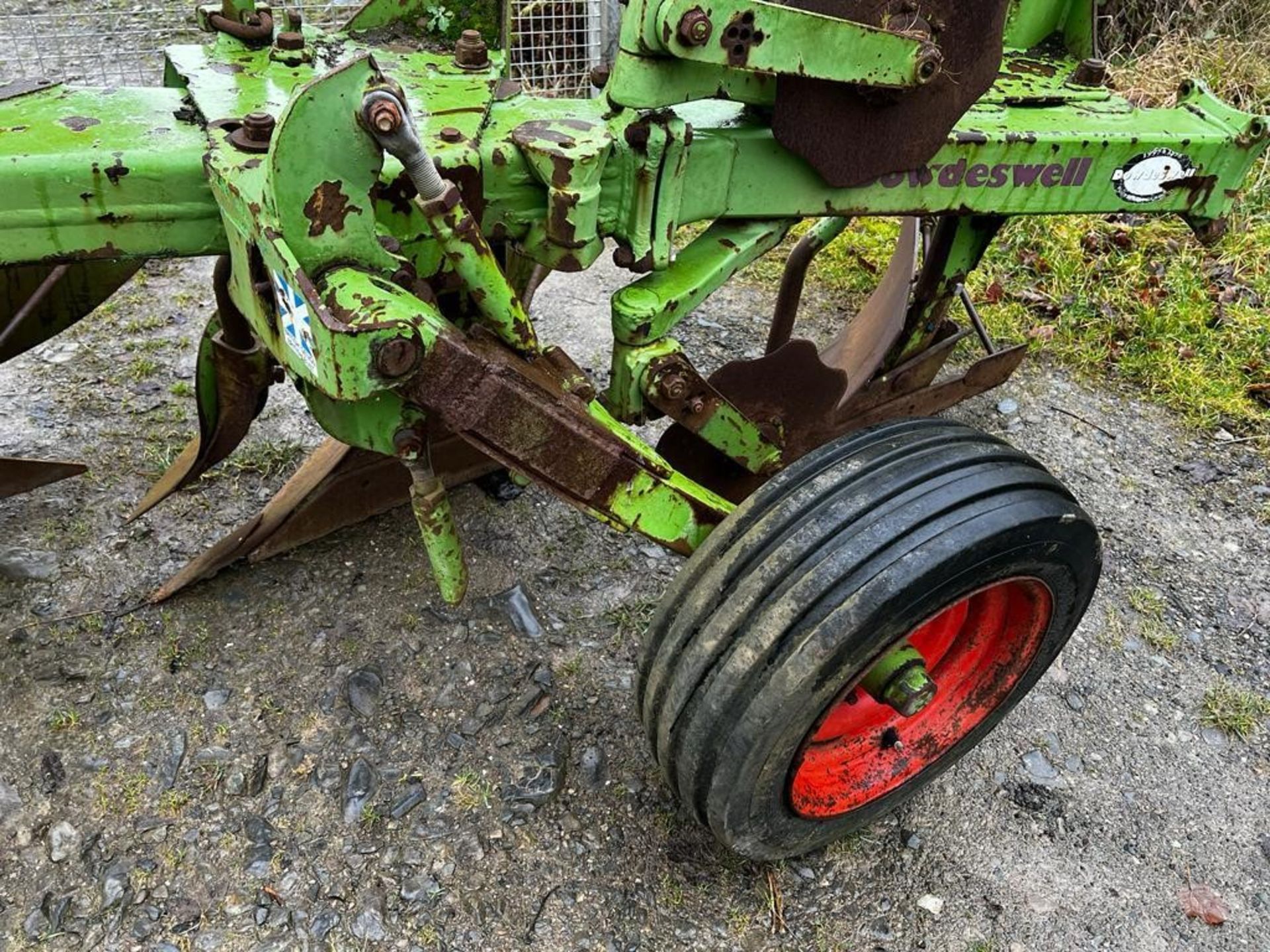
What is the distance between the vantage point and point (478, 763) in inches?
87.8

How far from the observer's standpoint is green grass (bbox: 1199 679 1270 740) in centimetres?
249

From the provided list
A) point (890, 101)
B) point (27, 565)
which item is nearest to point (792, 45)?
point (890, 101)

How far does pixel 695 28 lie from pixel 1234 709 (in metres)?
2.07

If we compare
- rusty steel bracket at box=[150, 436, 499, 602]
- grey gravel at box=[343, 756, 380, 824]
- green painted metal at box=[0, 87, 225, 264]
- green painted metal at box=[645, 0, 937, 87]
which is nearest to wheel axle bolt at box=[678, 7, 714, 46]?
green painted metal at box=[645, 0, 937, 87]

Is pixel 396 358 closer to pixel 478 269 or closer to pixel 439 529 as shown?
pixel 478 269

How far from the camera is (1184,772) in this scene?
7.82ft

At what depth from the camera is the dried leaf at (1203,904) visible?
6.87ft

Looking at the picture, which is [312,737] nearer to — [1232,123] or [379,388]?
[379,388]

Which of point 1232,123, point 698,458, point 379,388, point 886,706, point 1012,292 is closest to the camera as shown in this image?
point 379,388

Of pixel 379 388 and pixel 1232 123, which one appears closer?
pixel 379 388

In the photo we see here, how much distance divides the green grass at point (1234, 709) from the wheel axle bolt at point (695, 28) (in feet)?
6.56

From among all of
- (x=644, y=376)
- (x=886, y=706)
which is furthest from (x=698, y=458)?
(x=886, y=706)

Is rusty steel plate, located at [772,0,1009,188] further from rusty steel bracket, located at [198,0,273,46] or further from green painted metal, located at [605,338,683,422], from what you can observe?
rusty steel bracket, located at [198,0,273,46]

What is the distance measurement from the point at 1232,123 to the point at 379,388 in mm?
1927
